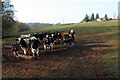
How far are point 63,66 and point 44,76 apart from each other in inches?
86.2

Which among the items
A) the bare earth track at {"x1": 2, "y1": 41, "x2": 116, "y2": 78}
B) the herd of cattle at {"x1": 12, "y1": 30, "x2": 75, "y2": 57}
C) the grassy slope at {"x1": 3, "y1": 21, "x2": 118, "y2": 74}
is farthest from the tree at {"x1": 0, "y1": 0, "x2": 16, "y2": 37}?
the bare earth track at {"x1": 2, "y1": 41, "x2": 116, "y2": 78}

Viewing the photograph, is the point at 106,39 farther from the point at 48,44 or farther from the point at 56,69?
the point at 56,69

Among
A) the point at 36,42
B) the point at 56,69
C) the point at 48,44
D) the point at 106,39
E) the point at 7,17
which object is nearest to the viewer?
the point at 56,69

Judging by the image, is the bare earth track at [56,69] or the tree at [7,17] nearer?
the bare earth track at [56,69]

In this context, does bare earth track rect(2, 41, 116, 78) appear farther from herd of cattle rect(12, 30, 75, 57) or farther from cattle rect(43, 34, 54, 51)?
cattle rect(43, 34, 54, 51)

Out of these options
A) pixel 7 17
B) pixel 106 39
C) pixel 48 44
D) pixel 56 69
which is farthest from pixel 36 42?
pixel 7 17

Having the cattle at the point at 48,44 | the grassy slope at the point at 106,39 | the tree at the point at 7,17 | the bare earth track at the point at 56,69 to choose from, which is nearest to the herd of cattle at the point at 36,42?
the cattle at the point at 48,44

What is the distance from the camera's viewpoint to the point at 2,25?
100ft

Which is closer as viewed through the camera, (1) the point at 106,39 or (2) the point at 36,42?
(2) the point at 36,42

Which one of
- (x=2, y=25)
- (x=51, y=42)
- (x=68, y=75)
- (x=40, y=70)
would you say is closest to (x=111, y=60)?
(x=68, y=75)

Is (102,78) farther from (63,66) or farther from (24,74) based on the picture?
(24,74)

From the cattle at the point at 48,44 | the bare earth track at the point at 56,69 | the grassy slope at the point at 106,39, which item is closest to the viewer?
the bare earth track at the point at 56,69

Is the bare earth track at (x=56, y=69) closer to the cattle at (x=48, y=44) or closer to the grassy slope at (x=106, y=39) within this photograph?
the grassy slope at (x=106, y=39)

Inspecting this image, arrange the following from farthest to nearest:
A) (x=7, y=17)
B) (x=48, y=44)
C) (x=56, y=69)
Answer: (x=7, y=17) < (x=48, y=44) < (x=56, y=69)
